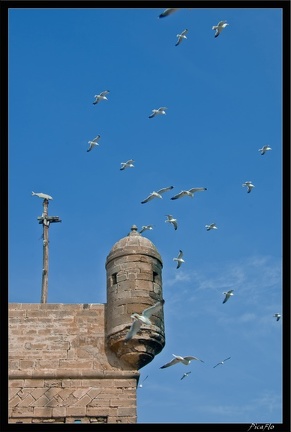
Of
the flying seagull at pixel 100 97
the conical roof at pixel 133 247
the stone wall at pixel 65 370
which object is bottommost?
the stone wall at pixel 65 370

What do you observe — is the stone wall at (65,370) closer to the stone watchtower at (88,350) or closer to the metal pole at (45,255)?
the stone watchtower at (88,350)

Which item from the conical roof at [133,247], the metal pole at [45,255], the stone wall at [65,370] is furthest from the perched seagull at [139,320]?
the metal pole at [45,255]

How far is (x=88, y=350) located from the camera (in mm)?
24453

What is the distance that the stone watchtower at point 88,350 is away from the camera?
938 inches

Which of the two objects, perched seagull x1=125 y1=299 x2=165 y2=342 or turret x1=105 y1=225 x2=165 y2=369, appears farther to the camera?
turret x1=105 y1=225 x2=165 y2=369

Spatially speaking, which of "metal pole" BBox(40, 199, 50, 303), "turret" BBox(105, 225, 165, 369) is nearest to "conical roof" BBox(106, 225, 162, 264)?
"turret" BBox(105, 225, 165, 369)

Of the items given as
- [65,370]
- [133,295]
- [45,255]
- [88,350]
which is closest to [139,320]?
[133,295]

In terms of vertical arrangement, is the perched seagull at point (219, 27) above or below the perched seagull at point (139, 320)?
above

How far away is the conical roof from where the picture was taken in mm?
25016

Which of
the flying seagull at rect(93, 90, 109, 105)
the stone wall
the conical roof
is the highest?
the flying seagull at rect(93, 90, 109, 105)

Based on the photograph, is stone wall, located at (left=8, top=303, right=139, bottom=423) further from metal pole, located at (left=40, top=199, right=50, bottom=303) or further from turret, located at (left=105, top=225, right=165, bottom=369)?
metal pole, located at (left=40, top=199, right=50, bottom=303)

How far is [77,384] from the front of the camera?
946 inches

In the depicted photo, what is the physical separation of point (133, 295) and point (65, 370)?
1.88m
